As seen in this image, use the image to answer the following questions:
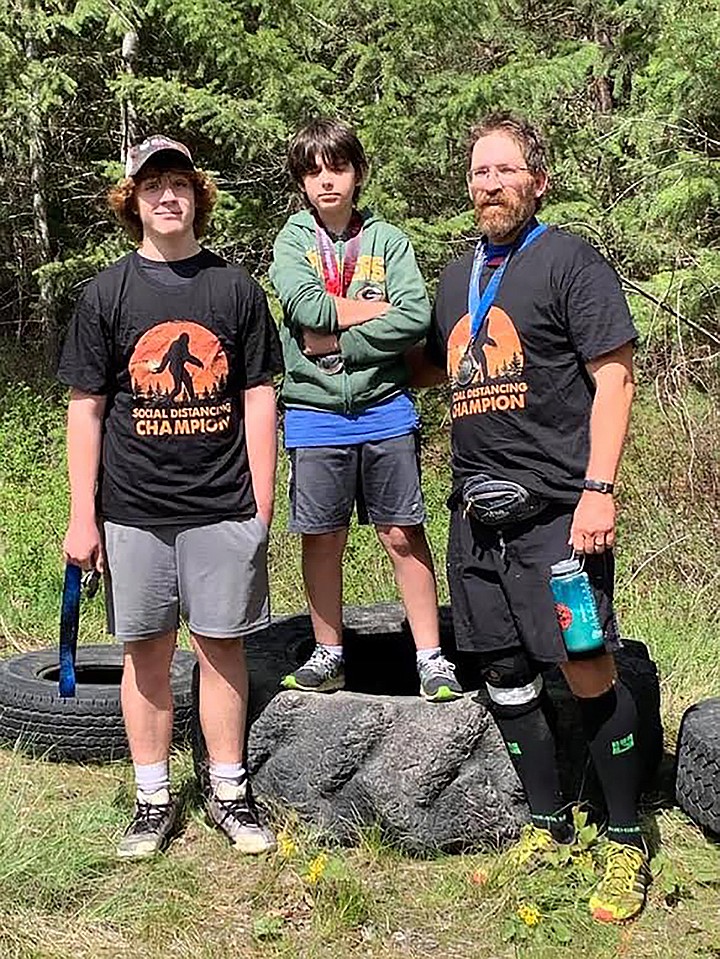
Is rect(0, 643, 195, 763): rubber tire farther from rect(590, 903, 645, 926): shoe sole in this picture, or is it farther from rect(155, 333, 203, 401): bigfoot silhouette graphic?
rect(590, 903, 645, 926): shoe sole

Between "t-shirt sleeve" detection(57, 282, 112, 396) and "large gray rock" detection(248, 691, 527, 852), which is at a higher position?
"t-shirt sleeve" detection(57, 282, 112, 396)

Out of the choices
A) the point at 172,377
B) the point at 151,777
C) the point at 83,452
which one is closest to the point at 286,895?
the point at 151,777

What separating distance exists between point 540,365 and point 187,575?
122 centimetres

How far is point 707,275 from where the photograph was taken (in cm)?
638

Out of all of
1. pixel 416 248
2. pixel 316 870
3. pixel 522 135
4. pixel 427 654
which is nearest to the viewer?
pixel 522 135

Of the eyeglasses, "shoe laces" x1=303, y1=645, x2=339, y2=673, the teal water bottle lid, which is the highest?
the eyeglasses

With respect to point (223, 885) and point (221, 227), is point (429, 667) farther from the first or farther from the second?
point (221, 227)

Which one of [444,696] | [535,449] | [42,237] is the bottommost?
[444,696]

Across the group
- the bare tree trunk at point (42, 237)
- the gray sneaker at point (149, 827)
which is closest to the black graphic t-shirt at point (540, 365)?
the gray sneaker at point (149, 827)

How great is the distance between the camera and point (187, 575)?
339 centimetres

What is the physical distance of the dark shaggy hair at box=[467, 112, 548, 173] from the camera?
310cm

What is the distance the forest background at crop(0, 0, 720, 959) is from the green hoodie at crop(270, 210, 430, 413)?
144 cm

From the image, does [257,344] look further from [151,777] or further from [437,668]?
[151,777]

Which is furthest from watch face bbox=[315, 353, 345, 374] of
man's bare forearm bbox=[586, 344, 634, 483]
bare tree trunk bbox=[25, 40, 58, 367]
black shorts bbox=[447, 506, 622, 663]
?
bare tree trunk bbox=[25, 40, 58, 367]
